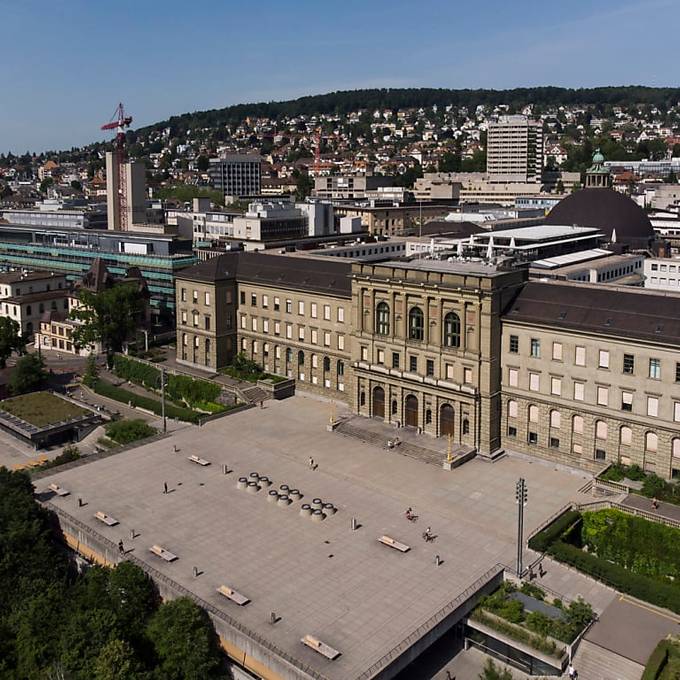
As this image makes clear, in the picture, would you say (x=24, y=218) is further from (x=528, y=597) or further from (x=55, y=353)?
(x=528, y=597)

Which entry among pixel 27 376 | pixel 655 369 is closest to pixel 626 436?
pixel 655 369

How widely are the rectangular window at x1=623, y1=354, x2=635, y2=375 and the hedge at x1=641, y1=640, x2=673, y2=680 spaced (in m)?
25.6

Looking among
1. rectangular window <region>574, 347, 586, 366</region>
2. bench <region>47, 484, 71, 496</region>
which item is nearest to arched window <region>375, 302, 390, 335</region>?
rectangular window <region>574, 347, 586, 366</region>

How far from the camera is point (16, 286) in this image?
122 metres

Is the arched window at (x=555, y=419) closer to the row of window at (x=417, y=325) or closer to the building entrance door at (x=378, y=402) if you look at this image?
the row of window at (x=417, y=325)

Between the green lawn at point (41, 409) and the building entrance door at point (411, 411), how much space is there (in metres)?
36.5

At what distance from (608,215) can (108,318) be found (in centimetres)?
7516

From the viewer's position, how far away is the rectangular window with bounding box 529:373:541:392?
7156 cm

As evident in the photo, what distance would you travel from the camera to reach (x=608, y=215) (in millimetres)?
118062

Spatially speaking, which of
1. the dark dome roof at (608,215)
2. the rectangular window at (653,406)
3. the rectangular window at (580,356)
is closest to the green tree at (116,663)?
the rectangular window at (580,356)

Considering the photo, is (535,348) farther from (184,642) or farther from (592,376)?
(184,642)

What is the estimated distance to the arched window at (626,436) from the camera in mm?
66250

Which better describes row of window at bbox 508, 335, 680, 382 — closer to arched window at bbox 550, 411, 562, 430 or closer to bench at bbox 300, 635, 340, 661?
arched window at bbox 550, 411, 562, 430

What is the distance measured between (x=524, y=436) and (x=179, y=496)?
32.0 metres
